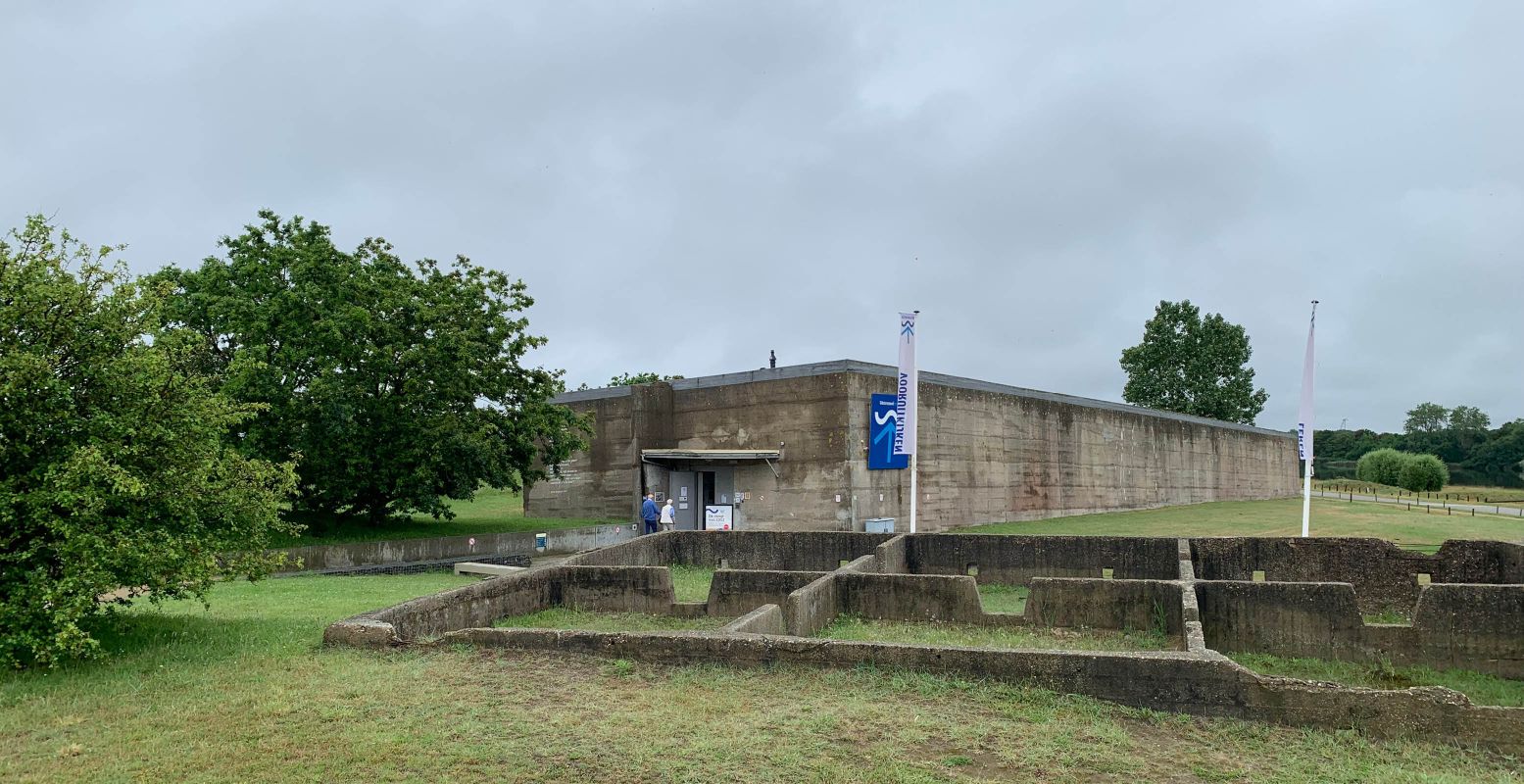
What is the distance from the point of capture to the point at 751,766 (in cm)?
647

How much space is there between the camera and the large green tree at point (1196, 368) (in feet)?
207

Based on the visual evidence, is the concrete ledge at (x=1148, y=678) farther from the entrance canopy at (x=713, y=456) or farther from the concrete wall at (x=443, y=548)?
the entrance canopy at (x=713, y=456)

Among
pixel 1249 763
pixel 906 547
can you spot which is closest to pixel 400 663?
pixel 1249 763

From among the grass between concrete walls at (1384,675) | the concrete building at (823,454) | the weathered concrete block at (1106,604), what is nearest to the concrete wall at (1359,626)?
the grass between concrete walls at (1384,675)

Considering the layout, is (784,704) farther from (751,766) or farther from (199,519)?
(199,519)

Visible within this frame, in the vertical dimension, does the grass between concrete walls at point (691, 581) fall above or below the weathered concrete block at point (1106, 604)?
below

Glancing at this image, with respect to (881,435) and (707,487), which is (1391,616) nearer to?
(881,435)

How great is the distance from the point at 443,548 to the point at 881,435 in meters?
12.4

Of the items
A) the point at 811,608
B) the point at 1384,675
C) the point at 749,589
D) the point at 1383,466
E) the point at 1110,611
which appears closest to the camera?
the point at 1384,675

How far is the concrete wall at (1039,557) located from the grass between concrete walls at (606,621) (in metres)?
5.02

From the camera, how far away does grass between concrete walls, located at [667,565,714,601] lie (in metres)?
16.4

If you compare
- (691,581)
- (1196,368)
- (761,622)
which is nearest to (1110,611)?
(761,622)

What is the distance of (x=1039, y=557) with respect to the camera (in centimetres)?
1739

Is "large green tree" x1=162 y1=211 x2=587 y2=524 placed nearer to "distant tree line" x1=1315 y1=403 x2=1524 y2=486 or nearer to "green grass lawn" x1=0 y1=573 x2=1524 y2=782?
"green grass lawn" x1=0 y1=573 x2=1524 y2=782
